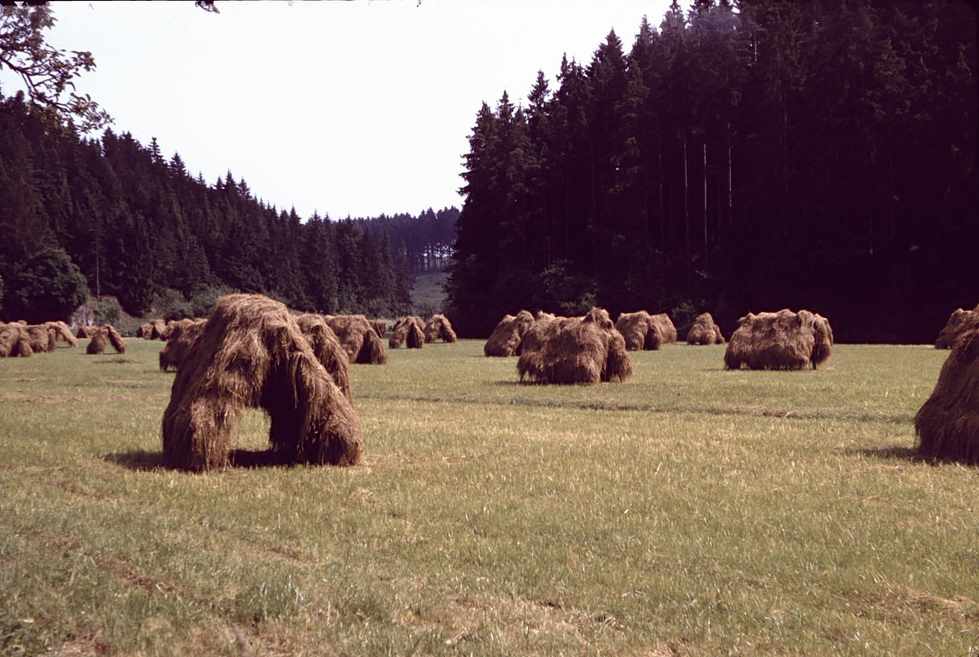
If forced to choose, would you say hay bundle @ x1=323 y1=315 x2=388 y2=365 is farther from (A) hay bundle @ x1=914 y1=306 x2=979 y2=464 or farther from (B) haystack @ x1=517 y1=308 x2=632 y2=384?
(A) hay bundle @ x1=914 y1=306 x2=979 y2=464

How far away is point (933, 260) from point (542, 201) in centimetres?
4373

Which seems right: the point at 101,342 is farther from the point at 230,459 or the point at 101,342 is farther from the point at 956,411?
the point at 956,411

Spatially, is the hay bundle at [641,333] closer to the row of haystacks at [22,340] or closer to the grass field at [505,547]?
the grass field at [505,547]

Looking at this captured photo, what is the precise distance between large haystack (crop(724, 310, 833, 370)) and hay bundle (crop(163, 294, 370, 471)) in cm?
2366

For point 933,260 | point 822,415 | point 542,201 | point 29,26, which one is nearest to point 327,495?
point 29,26

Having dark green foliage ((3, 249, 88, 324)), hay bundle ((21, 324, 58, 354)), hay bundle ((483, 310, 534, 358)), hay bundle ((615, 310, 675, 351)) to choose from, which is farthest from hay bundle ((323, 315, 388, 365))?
dark green foliage ((3, 249, 88, 324))

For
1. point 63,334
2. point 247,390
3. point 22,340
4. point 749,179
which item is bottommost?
point 247,390

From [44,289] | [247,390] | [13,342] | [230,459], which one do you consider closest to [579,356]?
[230,459]

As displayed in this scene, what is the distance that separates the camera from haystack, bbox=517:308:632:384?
26.8 meters

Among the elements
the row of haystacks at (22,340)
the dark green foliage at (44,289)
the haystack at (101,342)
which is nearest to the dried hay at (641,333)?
the haystack at (101,342)

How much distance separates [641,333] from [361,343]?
20681 mm

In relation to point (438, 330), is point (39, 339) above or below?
below

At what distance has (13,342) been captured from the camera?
52.7 m

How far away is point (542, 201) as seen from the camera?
91.8 meters
